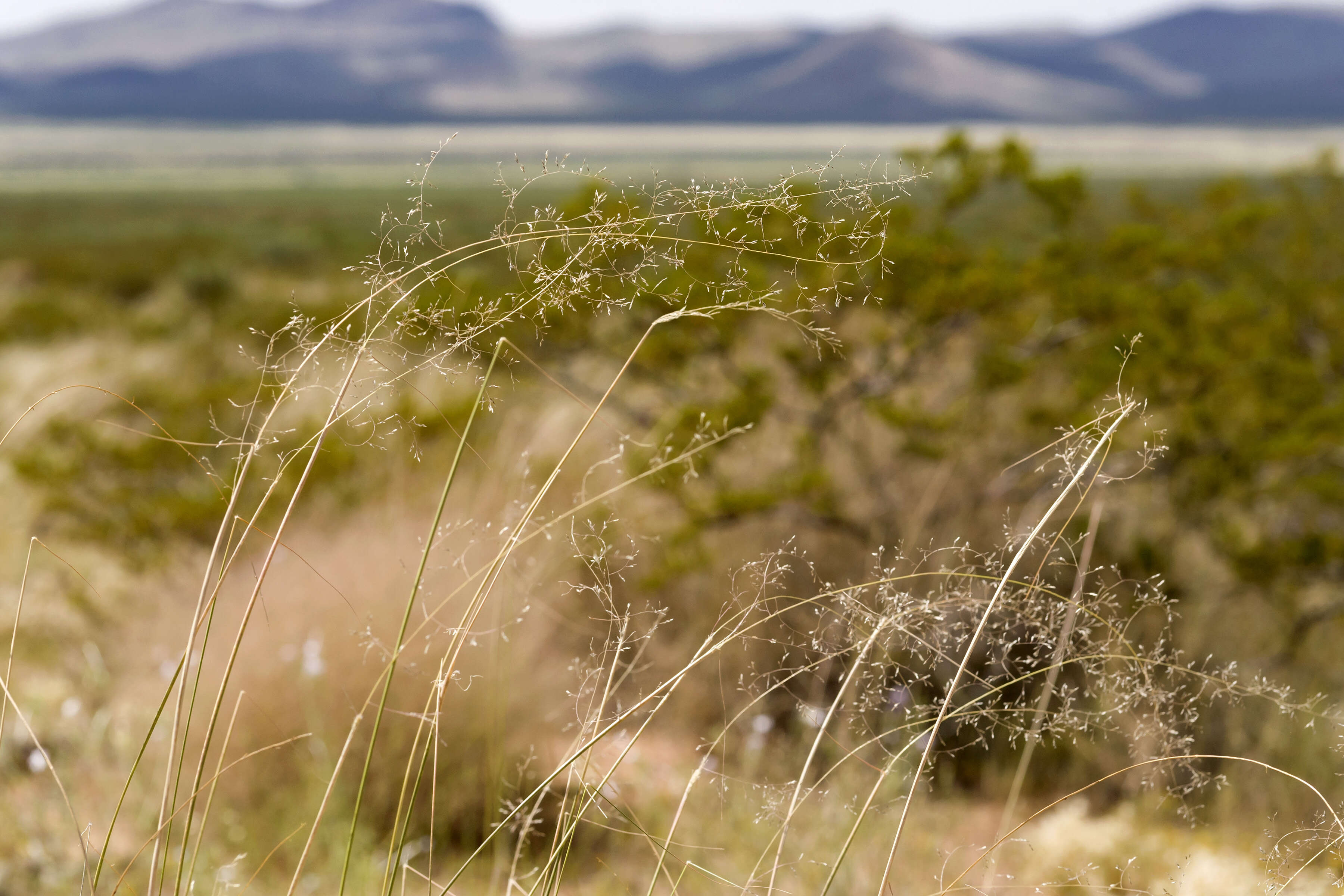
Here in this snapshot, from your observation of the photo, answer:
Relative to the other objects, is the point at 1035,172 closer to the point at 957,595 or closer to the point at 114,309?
the point at 957,595

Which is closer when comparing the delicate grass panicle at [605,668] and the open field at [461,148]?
the delicate grass panicle at [605,668]

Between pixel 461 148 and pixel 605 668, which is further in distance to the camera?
pixel 461 148

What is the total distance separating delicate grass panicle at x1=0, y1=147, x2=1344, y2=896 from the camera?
40.8 inches

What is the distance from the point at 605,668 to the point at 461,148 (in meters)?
125

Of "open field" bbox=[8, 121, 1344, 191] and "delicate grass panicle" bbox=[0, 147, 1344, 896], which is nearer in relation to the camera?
"delicate grass panicle" bbox=[0, 147, 1344, 896]

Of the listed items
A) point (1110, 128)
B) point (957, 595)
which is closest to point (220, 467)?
point (957, 595)

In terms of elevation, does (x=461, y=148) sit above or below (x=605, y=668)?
above

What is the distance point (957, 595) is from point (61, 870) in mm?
2279

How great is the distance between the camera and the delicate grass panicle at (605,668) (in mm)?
1035

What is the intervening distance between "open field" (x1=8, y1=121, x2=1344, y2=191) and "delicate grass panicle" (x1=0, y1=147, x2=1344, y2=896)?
58021 millimetres

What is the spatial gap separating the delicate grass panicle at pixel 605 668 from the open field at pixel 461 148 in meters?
58.0

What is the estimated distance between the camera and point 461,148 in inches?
4675

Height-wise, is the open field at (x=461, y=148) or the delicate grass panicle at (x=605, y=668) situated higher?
the open field at (x=461, y=148)

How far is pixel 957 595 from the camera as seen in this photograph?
1.11 m
